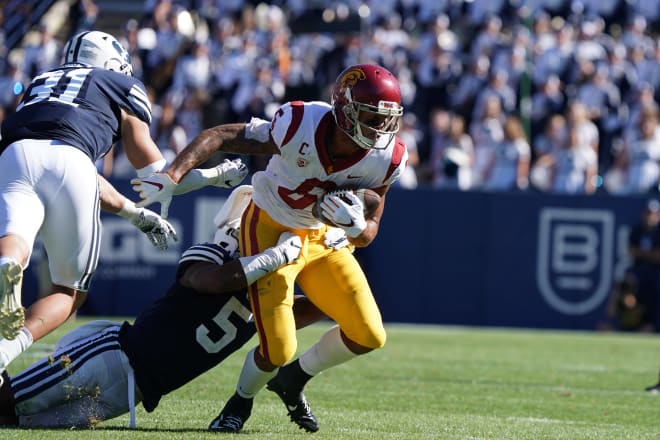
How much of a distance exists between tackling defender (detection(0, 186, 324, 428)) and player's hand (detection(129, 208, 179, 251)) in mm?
168

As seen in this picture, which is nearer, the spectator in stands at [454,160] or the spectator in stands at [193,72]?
the spectator in stands at [454,160]

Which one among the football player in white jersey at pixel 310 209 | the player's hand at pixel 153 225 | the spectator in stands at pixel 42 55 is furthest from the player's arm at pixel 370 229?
the spectator in stands at pixel 42 55

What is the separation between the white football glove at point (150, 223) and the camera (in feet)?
17.8

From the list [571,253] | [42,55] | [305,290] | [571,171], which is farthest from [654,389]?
[42,55]

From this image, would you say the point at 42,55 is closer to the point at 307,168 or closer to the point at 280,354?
the point at 307,168

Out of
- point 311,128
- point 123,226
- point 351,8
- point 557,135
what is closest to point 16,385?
point 311,128

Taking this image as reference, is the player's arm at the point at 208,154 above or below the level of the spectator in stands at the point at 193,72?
below

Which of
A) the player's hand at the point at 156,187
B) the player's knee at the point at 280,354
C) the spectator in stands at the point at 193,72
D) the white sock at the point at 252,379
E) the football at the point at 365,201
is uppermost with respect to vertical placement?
the spectator in stands at the point at 193,72

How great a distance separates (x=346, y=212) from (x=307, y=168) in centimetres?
39

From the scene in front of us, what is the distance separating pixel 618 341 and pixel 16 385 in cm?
834

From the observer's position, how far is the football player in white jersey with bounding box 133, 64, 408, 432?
17.6 feet

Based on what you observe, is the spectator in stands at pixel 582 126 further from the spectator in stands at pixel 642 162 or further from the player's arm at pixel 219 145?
the player's arm at pixel 219 145

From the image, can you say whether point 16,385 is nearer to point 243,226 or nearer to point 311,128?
point 243,226

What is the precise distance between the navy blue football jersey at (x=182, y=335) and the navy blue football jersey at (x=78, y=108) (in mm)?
764
